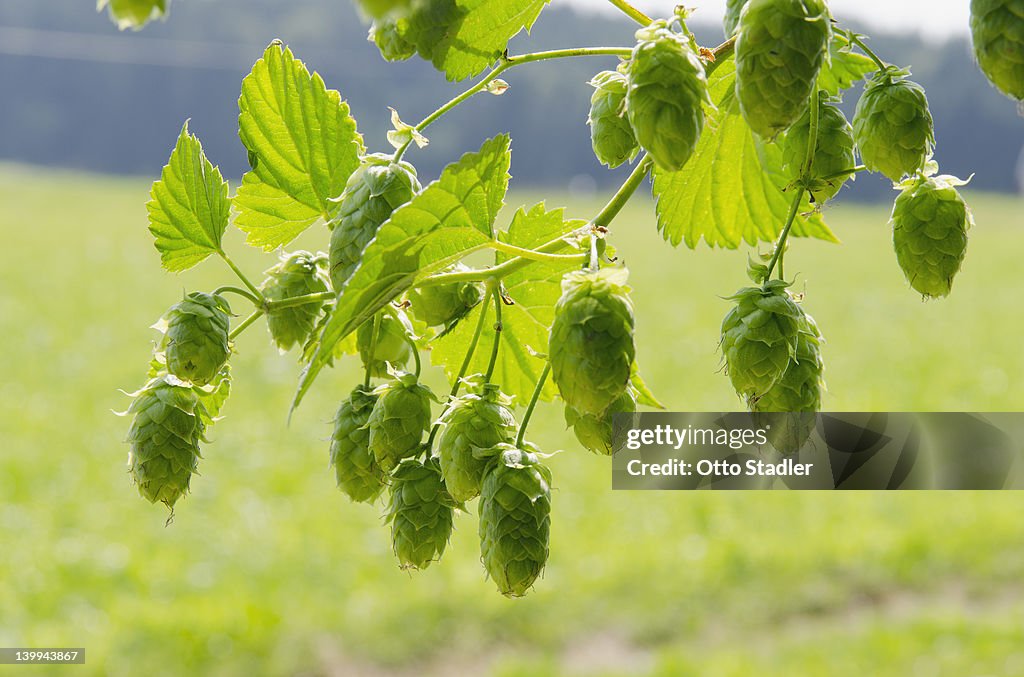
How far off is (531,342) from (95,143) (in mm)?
29205

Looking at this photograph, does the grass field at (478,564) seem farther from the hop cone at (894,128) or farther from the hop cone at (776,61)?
the hop cone at (776,61)

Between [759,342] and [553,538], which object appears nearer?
[759,342]

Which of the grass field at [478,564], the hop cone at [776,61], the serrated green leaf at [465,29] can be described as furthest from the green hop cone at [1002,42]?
the grass field at [478,564]

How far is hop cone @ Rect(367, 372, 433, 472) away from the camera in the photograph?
83cm

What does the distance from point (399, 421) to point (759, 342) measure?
0.93ft

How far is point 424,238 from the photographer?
0.69m

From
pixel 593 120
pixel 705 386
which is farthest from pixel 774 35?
pixel 705 386

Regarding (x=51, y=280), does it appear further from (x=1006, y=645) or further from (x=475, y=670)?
(x=1006, y=645)

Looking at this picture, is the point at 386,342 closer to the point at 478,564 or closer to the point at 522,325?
the point at 522,325

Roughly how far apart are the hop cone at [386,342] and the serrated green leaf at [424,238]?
0.15 m

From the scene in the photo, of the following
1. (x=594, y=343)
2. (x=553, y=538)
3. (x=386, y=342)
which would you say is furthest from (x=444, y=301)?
(x=553, y=538)

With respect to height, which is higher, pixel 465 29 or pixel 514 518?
pixel 465 29

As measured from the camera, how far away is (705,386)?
1039cm

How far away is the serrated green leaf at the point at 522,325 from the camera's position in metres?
0.96
